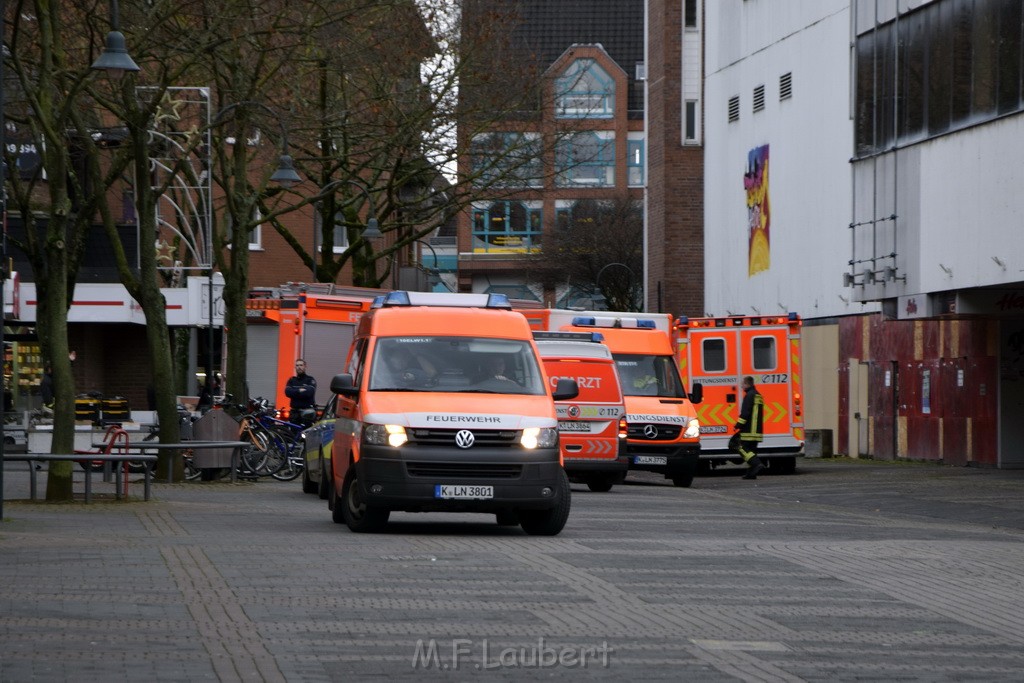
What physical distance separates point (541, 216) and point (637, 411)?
219 ft

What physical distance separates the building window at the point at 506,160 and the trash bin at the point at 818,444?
27.5 ft

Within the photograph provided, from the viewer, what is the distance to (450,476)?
656 inches

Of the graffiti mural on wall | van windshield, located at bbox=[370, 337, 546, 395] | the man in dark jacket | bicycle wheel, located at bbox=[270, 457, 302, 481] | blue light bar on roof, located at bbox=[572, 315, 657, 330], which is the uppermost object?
the graffiti mural on wall

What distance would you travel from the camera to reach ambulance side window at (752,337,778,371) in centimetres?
3409

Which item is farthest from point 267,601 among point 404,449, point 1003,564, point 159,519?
point 159,519

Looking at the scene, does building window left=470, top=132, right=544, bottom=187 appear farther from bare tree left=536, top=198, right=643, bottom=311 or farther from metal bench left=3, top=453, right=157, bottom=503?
bare tree left=536, top=198, right=643, bottom=311

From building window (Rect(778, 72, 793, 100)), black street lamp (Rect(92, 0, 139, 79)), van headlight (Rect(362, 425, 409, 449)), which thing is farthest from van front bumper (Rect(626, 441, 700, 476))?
building window (Rect(778, 72, 793, 100))

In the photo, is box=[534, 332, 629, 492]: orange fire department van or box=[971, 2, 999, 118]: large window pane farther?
box=[971, 2, 999, 118]: large window pane

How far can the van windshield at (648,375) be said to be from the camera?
3056 centimetres

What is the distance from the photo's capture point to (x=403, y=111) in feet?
126

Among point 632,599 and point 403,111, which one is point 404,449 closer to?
point 632,599

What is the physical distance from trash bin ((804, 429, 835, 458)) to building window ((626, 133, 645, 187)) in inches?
2352

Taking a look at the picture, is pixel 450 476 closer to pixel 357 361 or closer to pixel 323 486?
pixel 357 361

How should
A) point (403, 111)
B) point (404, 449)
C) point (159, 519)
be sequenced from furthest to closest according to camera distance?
point (403, 111)
point (159, 519)
point (404, 449)
